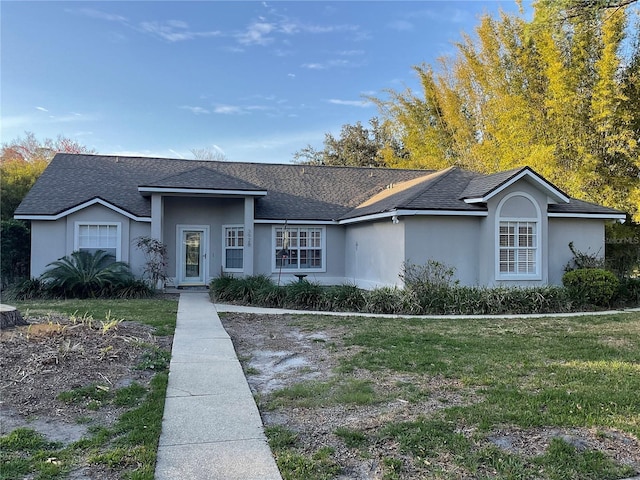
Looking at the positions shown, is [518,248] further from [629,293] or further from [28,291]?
[28,291]

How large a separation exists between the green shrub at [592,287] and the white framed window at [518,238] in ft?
5.10

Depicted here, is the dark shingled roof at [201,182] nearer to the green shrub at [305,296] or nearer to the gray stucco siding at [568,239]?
the green shrub at [305,296]

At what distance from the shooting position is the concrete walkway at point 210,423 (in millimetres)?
3582

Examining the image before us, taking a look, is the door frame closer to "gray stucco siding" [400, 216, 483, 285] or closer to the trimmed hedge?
the trimmed hedge

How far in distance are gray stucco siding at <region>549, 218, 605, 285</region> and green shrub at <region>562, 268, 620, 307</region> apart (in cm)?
213

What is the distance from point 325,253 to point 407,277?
5568mm

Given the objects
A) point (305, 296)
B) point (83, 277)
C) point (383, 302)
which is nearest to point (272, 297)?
point (305, 296)

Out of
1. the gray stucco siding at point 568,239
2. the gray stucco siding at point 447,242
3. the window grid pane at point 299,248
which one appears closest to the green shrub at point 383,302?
the gray stucco siding at point 447,242

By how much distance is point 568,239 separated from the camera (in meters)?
15.8

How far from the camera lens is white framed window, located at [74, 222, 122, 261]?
16.4 meters

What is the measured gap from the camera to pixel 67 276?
47.3 ft

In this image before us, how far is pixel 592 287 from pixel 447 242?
13.2 ft

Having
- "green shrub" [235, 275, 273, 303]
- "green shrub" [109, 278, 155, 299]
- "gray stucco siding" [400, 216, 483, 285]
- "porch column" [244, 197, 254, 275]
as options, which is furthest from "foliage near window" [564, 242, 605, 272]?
"green shrub" [109, 278, 155, 299]

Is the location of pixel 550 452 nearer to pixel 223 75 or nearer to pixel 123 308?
pixel 123 308
